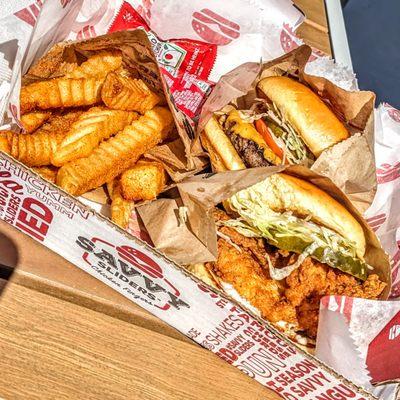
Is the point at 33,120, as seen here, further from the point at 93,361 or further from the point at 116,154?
the point at 93,361

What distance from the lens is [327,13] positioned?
3.12 metres

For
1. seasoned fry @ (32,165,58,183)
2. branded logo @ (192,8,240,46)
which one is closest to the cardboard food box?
seasoned fry @ (32,165,58,183)

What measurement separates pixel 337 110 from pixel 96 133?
0.90 metres

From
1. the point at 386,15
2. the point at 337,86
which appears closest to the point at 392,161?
the point at 337,86

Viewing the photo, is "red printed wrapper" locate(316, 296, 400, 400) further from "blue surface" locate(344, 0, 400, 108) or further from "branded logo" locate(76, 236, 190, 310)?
"blue surface" locate(344, 0, 400, 108)

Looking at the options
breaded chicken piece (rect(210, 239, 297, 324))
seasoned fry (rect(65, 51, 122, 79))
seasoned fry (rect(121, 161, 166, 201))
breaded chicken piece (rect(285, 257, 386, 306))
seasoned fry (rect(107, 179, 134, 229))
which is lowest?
seasoned fry (rect(107, 179, 134, 229))

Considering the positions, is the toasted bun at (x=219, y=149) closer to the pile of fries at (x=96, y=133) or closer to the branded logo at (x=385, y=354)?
the pile of fries at (x=96, y=133)

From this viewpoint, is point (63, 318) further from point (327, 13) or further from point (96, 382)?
point (327, 13)

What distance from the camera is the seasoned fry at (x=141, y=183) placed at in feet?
6.02

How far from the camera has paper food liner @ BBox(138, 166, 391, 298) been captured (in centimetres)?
177

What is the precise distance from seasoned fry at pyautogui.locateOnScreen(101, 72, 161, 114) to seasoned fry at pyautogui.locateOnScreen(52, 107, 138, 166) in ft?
0.13

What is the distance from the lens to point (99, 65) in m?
2.00

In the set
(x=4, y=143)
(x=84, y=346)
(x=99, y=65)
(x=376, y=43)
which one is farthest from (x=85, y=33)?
(x=376, y=43)

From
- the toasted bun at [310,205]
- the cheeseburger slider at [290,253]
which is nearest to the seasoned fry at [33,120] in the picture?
the cheeseburger slider at [290,253]
